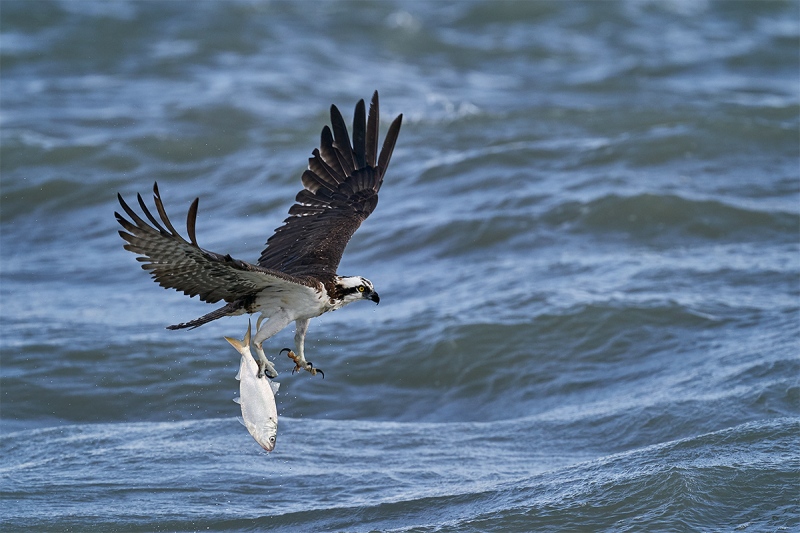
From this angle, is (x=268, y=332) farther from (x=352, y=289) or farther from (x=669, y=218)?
(x=669, y=218)

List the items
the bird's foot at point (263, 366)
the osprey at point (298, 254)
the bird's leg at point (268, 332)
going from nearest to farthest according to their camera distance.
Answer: the osprey at point (298, 254) < the bird's foot at point (263, 366) < the bird's leg at point (268, 332)

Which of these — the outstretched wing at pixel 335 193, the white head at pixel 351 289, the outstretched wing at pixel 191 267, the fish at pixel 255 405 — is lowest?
the fish at pixel 255 405

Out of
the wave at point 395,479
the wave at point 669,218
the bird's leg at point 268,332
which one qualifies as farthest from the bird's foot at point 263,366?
the wave at point 669,218

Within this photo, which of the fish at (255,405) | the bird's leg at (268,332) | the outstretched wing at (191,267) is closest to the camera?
the outstretched wing at (191,267)

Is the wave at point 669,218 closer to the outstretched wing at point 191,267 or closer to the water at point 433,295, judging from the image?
the water at point 433,295

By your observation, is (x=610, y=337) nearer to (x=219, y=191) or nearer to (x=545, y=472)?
(x=545, y=472)

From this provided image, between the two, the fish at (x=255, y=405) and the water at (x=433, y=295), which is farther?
the water at (x=433, y=295)

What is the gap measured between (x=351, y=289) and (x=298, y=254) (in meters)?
0.96

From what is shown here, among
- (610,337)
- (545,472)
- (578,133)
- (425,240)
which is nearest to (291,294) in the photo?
(545,472)

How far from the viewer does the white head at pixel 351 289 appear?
628 centimetres

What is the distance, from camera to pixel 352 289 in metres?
6.30

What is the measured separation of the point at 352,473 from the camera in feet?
23.9

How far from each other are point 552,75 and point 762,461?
45.5 ft

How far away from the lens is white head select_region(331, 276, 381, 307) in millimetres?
6277
